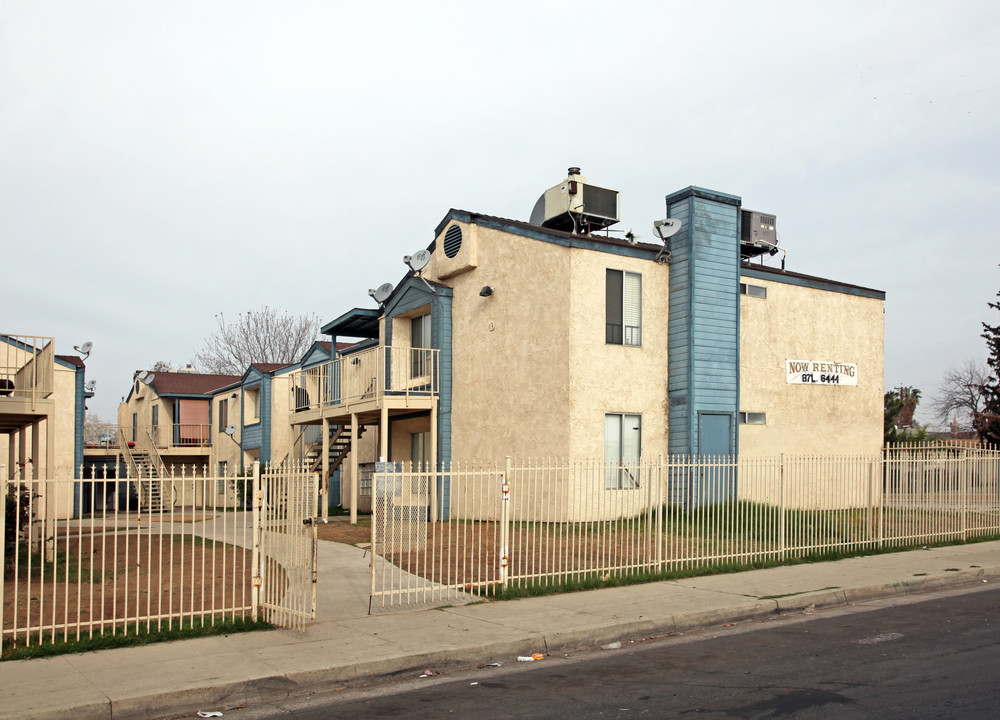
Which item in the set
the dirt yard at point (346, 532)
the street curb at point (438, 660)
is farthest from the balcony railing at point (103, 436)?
the street curb at point (438, 660)

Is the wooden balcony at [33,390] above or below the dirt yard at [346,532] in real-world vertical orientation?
above

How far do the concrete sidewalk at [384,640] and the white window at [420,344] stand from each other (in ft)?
30.6

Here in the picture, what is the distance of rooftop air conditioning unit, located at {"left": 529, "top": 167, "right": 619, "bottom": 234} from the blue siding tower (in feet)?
5.46

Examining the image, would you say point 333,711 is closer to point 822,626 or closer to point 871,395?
point 822,626

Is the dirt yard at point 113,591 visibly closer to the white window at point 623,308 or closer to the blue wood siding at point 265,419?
the white window at point 623,308

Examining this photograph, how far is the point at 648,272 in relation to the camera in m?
19.7

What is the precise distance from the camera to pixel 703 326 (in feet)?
64.1

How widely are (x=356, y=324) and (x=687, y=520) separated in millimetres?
16372

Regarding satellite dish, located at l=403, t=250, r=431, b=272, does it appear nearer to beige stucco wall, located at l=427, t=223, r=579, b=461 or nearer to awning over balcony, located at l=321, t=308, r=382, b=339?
beige stucco wall, located at l=427, t=223, r=579, b=461

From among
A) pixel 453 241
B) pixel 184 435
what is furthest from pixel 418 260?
pixel 184 435

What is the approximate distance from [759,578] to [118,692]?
9.02 metres

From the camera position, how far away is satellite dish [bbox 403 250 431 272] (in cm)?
2219

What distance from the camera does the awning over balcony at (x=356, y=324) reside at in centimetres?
2616

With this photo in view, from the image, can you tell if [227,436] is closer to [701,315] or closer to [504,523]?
[701,315]
